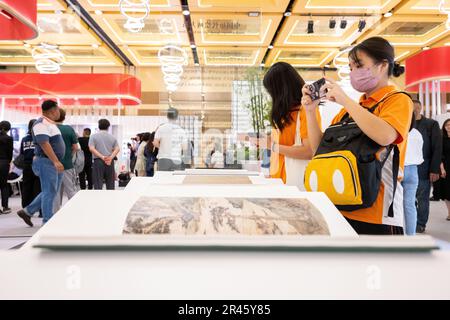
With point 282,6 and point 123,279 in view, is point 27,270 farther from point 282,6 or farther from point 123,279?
point 282,6

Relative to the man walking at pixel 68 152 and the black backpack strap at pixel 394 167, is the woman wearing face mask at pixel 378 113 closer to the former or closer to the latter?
the black backpack strap at pixel 394 167

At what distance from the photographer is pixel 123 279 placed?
302 mm

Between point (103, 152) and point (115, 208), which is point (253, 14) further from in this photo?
point (115, 208)

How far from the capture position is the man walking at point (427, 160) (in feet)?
12.8

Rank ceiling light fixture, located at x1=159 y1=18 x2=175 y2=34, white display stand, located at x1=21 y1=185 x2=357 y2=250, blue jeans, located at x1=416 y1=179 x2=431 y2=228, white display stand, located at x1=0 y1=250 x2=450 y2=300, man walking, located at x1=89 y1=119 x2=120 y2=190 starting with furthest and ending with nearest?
ceiling light fixture, located at x1=159 y1=18 x2=175 y2=34 < man walking, located at x1=89 y1=119 x2=120 y2=190 < blue jeans, located at x1=416 y1=179 x2=431 y2=228 < white display stand, located at x1=21 y1=185 x2=357 y2=250 < white display stand, located at x1=0 y1=250 x2=450 y2=300

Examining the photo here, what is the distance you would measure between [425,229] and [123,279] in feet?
14.9

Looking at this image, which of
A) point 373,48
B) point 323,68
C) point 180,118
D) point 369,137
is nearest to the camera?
point 369,137

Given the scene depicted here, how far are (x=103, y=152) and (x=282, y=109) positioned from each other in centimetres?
414

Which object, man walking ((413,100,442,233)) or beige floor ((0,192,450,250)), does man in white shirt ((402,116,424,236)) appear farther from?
man walking ((413,100,442,233))

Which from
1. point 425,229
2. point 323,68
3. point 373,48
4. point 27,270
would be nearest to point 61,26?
point 323,68

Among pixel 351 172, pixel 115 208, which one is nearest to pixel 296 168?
pixel 351 172

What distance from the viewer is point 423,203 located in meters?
4.03

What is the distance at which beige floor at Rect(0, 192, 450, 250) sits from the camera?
354 cm

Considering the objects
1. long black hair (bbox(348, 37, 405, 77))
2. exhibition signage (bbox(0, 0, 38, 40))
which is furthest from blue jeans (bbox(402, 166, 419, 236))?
exhibition signage (bbox(0, 0, 38, 40))
